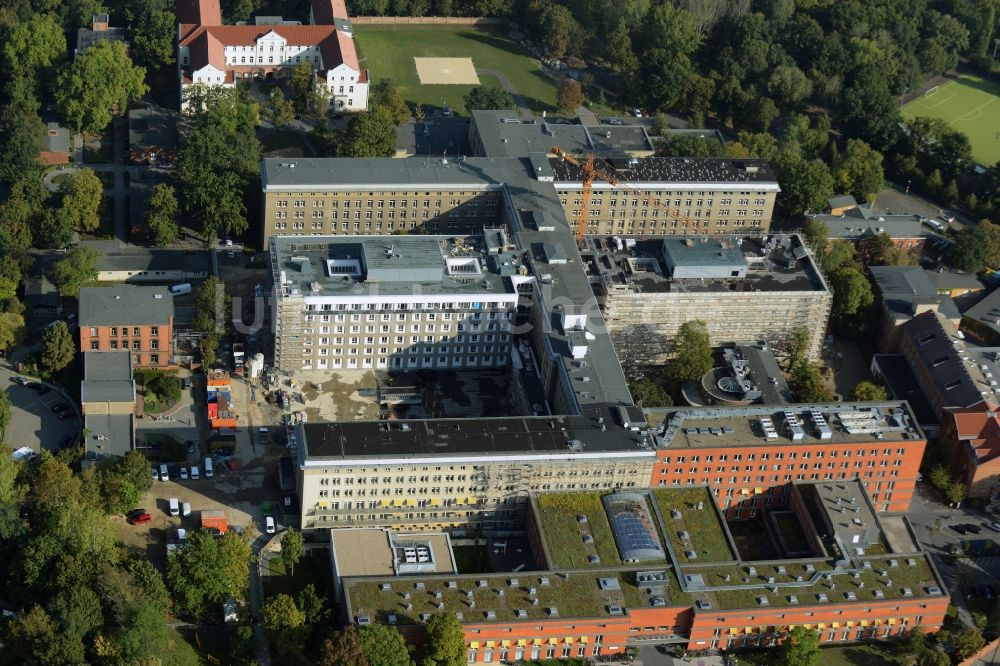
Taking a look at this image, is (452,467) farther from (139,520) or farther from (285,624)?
(139,520)

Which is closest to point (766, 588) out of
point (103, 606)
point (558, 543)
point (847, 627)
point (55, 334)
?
point (847, 627)

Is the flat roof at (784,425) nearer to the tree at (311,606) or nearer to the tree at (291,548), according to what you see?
the tree at (291,548)

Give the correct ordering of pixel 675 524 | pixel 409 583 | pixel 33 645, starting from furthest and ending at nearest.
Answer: pixel 675 524
pixel 409 583
pixel 33 645

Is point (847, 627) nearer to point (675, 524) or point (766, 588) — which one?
point (766, 588)

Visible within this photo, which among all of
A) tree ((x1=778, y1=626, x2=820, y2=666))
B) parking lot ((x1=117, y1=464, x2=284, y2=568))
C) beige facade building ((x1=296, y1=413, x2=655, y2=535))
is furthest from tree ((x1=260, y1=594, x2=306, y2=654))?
tree ((x1=778, y1=626, x2=820, y2=666))

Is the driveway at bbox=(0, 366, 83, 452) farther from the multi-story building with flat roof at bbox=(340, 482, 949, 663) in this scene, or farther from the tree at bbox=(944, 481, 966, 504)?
the tree at bbox=(944, 481, 966, 504)

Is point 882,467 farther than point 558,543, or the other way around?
point 882,467
